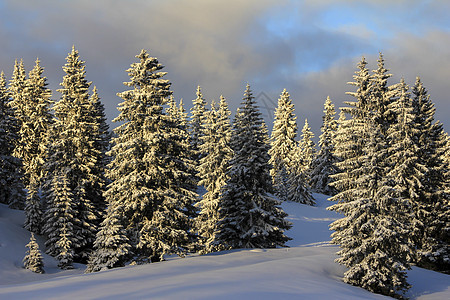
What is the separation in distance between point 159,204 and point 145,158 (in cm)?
289

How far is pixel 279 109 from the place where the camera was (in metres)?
65.2

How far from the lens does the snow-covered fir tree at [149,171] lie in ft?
66.6

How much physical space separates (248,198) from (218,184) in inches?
275

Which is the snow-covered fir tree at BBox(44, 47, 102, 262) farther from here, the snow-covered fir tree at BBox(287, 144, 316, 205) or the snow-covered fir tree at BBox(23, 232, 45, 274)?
the snow-covered fir tree at BBox(287, 144, 316, 205)

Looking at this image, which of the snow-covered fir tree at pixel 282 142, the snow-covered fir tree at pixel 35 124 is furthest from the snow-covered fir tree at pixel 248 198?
the snow-covered fir tree at pixel 282 142

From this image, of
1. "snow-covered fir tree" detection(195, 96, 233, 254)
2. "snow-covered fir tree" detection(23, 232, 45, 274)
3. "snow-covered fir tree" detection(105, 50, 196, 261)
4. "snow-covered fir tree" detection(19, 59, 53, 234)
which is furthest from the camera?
"snow-covered fir tree" detection(19, 59, 53, 234)

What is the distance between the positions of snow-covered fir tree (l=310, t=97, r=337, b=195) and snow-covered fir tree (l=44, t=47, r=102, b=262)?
43.3 m

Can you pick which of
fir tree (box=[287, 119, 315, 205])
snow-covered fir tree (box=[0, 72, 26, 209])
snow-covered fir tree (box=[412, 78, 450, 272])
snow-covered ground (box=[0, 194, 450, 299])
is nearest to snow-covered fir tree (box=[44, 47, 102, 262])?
snow-covered ground (box=[0, 194, 450, 299])

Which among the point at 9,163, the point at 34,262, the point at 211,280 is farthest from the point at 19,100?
the point at 211,280

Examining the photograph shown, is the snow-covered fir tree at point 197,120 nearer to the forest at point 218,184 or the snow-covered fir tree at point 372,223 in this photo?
the forest at point 218,184

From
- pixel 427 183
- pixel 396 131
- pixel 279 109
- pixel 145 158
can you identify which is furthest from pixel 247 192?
pixel 279 109

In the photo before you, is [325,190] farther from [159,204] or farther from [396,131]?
[159,204]

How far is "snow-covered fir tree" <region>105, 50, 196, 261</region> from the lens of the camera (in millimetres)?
20312

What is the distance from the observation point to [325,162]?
210 feet
